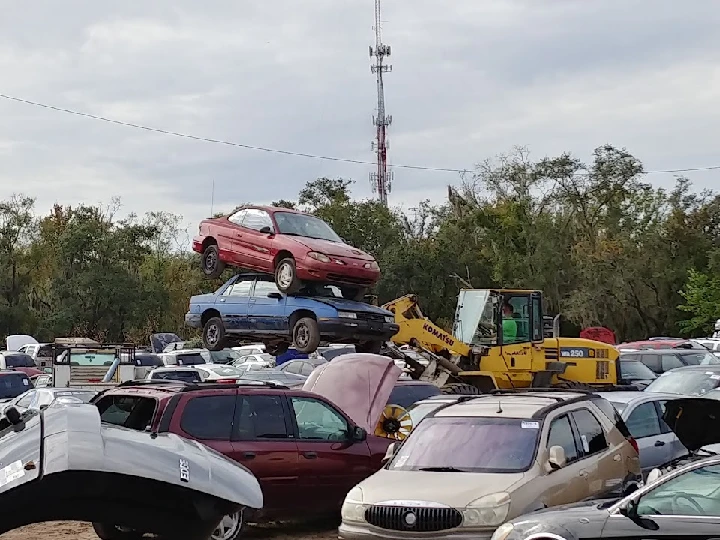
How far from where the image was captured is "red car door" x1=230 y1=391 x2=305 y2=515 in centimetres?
1139

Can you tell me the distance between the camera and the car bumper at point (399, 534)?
888cm

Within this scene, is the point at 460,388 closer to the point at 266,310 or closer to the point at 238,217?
the point at 266,310

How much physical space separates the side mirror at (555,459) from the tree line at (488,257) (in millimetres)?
35519

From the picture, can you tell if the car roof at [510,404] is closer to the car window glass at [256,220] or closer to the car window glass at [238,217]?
the car window glass at [256,220]

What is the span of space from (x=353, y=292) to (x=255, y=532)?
216 inches

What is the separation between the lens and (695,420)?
33.7 feet

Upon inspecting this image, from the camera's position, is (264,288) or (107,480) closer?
(107,480)

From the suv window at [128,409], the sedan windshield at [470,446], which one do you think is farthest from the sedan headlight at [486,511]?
the suv window at [128,409]

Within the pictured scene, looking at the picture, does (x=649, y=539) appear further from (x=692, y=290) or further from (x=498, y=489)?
(x=692, y=290)

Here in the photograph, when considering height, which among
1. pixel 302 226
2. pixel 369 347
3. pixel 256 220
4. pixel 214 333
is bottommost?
pixel 369 347

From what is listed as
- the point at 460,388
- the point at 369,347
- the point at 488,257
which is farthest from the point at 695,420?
the point at 488,257

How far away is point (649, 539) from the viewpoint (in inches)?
292

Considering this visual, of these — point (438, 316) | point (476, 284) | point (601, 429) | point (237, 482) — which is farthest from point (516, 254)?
point (237, 482)

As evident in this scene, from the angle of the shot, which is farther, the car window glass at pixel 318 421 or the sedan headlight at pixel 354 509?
the car window glass at pixel 318 421
